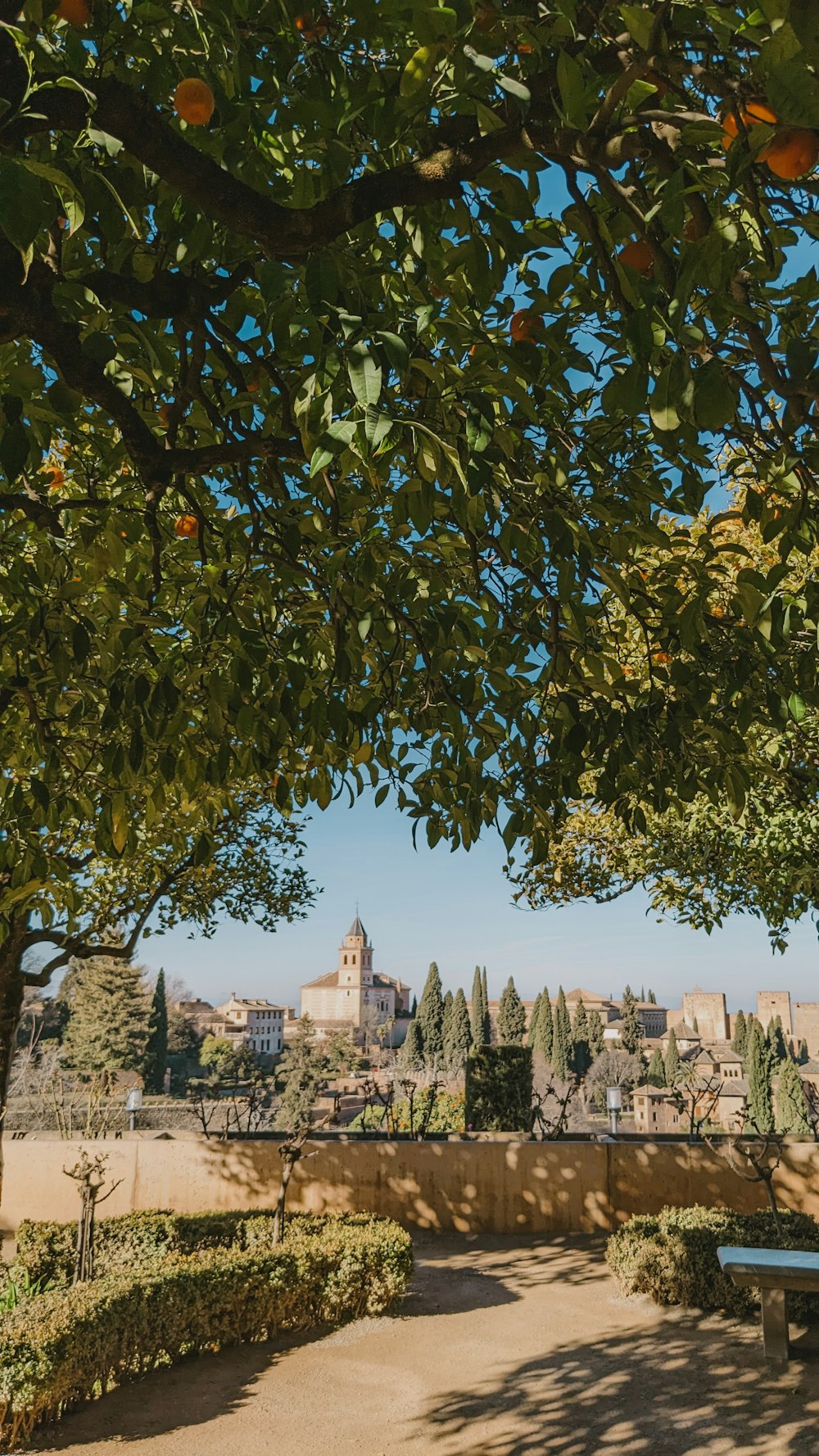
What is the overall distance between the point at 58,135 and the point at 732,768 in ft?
7.74

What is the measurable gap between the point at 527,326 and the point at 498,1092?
11425mm

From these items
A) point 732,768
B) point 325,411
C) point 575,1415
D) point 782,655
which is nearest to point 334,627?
point 325,411

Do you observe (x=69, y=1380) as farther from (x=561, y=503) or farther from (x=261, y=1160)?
(x=561, y=503)

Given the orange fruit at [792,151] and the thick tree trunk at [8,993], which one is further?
the thick tree trunk at [8,993]

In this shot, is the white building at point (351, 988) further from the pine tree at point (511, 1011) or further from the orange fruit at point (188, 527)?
the orange fruit at point (188, 527)

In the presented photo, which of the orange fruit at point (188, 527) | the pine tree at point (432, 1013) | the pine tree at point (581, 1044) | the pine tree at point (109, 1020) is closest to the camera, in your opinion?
the orange fruit at point (188, 527)

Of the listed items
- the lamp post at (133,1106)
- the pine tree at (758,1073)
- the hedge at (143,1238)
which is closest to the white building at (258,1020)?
the pine tree at (758,1073)

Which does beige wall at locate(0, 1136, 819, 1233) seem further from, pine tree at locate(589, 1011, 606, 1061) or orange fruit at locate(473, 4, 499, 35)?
pine tree at locate(589, 1011, 606, 1061)

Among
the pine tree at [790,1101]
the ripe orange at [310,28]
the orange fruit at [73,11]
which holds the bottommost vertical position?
the pine tree at [790,1101]

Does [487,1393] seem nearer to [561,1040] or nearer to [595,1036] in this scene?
[561,1040]

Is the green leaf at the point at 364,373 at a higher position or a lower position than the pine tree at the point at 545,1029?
higher

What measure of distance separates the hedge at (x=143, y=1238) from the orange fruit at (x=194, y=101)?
25.2 feet

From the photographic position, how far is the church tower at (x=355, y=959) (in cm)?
9250

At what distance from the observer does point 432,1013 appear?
136 feet
